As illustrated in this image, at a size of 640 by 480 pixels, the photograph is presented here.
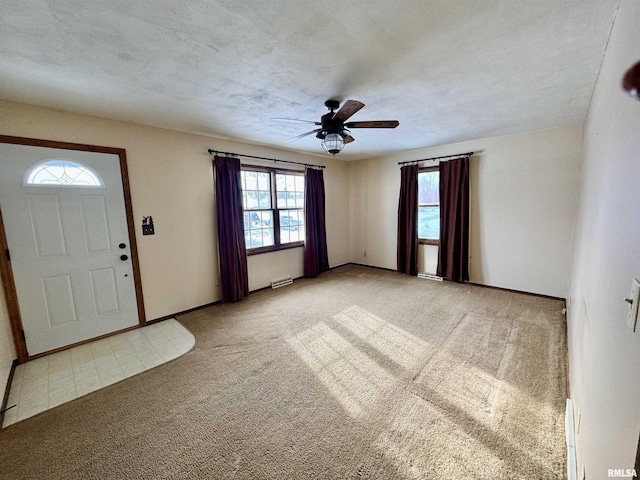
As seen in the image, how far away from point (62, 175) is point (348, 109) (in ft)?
9.72

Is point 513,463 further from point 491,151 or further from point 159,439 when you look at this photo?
point 491,151

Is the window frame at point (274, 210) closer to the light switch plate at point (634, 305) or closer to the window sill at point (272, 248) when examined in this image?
the window sill at point (272, 248)

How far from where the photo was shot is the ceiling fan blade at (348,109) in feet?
6.79

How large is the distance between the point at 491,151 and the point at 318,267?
356cm

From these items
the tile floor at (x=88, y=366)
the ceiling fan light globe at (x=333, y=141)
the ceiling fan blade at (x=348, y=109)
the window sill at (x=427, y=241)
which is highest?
the ceiling fan blade at (x=348, y=109)

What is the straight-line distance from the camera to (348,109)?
84.7 inches

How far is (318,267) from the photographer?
5289mm

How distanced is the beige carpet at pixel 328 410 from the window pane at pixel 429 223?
1981 millimetres

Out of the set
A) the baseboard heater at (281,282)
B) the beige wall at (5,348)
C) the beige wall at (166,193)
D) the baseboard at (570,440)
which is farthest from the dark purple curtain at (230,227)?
the baseboard at (570,440)

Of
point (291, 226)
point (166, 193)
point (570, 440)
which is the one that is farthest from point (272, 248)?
point (570, 440)

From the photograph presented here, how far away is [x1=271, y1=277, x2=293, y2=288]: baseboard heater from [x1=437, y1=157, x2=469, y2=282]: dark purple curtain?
2792 millimetres

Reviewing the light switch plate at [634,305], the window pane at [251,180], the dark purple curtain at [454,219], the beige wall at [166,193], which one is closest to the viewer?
the light switch plate at [634,305]

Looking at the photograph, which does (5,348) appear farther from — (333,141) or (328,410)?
(333,141)

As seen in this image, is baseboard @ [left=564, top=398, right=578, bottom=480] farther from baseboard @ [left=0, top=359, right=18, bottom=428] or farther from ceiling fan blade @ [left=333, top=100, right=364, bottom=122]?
baseboard @ [left=0, top=359, right=18, bottom=428]
